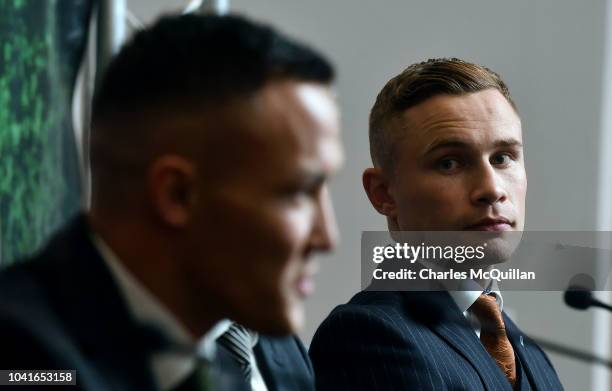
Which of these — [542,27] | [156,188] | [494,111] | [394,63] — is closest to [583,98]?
[542,27]

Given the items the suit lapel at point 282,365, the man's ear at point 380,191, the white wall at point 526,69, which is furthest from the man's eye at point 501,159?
the white wall at point 526,69

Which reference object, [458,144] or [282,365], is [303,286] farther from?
[458,144]

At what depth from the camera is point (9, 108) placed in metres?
1.09

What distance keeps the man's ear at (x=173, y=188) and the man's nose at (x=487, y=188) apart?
0.55m

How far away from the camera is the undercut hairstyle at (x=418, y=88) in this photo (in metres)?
1.29

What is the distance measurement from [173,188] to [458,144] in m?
0.57

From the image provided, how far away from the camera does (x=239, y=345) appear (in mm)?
1099

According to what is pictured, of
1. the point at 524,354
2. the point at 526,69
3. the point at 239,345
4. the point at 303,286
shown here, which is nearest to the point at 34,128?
the point at 239,345

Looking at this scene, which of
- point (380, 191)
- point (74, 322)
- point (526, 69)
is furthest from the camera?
point (526, 69)

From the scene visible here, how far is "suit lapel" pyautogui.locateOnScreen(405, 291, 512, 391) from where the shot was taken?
4.06 ft

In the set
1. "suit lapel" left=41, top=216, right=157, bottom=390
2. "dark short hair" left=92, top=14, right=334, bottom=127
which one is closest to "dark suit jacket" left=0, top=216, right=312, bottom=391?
"suit lapel" left=41, top=216, right=157, bottom=390

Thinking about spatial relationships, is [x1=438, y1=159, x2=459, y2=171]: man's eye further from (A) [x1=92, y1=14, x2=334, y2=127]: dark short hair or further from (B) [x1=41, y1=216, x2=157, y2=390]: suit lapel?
(B) [x1=41, y1=216, x2=157, y2=390]: suit lapel

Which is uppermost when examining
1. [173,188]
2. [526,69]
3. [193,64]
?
[526,69]

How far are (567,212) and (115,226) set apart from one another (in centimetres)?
201
